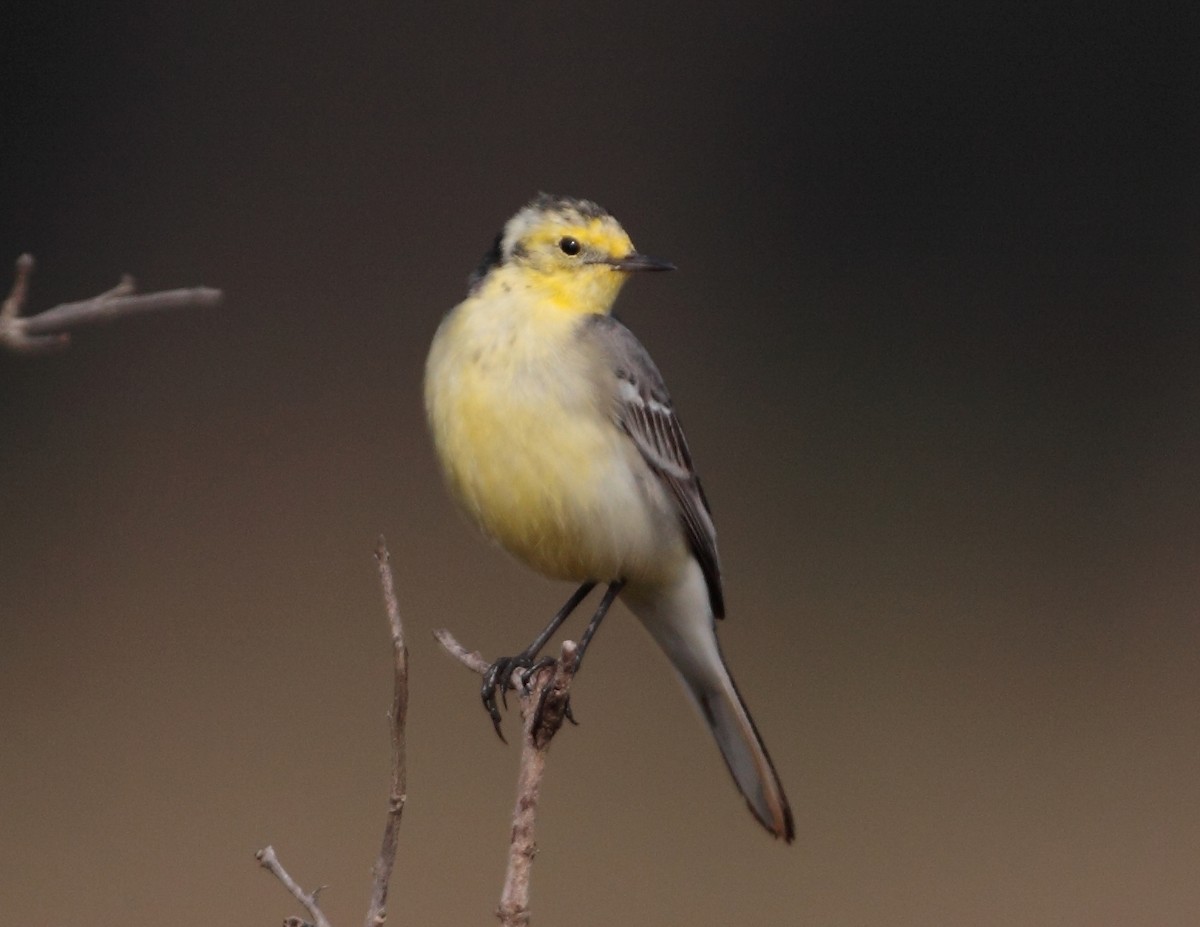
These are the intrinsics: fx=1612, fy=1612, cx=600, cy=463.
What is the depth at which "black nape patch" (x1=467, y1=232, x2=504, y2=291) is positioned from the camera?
2156 millimetres

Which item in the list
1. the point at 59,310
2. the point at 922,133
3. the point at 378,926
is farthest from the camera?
the point at 922,133

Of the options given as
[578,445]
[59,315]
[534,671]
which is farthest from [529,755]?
[59,315]

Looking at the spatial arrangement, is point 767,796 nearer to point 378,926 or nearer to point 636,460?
point 636,460

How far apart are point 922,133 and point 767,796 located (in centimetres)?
222

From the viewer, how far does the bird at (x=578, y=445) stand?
1940mm

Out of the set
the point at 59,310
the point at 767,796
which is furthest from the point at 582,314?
the point at 59,310

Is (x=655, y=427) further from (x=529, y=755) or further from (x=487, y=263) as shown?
(x=529, y=755)

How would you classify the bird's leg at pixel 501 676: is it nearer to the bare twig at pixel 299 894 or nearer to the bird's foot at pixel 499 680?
the bird's foot at pixel 499 680

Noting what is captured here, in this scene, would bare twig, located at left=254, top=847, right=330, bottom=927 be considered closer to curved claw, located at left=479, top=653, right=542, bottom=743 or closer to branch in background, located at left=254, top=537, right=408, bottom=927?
branch in background, located at left=254, top=537, right=408, bottom=927

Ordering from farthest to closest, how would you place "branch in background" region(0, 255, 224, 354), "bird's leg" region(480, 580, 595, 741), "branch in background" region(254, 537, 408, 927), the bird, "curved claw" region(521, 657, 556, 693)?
1. "bird's leg" region(480, 580, 595, 741)
2. the bird
3. "curved claw" region(521, 657, 556, 693)
4. "branch in background" region(254, 537, 408, 927)
5. "branch in background" region(0, 255, 224, 354)

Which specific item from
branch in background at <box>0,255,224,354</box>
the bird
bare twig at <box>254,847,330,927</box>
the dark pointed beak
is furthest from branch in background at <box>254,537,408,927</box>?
the dark pointed beak

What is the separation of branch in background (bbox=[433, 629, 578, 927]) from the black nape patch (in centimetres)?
65

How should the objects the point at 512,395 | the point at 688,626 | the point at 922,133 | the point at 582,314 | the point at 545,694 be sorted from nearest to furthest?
the point at 545,694, the point at 512,395, the point at 582,314, the point at 688,626, the point at 922,133

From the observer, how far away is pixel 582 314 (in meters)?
2.10
